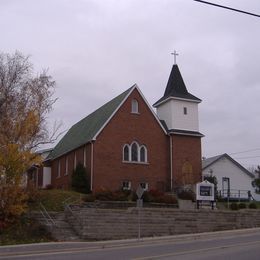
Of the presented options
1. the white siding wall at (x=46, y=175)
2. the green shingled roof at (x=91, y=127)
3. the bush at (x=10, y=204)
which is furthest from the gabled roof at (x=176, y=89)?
the bush at (x=10, y=204)

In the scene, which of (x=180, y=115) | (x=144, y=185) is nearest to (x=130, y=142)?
(x=144, y=185)

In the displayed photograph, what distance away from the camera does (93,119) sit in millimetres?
52594

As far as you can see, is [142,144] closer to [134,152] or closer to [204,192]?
[134,152]

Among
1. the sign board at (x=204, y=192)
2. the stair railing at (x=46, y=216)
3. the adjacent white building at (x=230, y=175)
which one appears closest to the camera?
the stair railing at (x=46, y=216)

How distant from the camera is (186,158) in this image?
48344mm

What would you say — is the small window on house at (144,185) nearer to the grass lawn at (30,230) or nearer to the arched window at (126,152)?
the arched window at (126,152)

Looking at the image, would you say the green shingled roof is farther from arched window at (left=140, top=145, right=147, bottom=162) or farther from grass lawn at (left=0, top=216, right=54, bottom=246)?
grass lawn at (left=0, top=216, right=54, bottom=246)

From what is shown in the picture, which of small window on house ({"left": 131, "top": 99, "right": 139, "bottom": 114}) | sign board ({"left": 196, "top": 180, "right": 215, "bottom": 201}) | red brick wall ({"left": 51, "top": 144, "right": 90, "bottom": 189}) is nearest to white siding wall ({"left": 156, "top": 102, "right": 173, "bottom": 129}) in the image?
small window on house ({"left": 131, "top": 99, "right": 139, "bottom": 114})

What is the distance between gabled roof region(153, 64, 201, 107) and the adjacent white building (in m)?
7.84

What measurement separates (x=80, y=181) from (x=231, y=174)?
19.0 meters

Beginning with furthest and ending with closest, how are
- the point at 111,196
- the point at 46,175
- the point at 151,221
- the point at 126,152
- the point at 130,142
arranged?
the point at 46,175 < the point at 130,142 < the point at 126,152 < the point at 111,196 < the point at 151,221

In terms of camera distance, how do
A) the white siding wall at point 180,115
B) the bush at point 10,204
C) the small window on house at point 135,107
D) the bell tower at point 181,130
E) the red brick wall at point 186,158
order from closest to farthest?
the bush at point 10,204
the small window on house at point 135,107
the red brick wall at point 186,158
the bell tower at point 181,130
the white siding wall at point 180,115

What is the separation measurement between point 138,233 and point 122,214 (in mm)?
1437

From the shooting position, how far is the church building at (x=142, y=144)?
4494 centimetres
